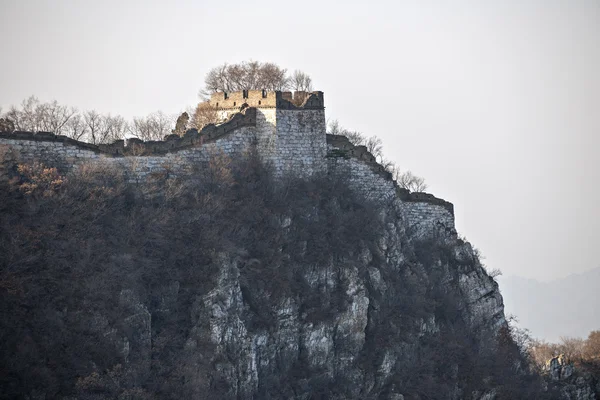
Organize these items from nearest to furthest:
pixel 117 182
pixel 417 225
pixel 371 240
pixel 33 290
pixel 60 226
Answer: pixel 33 290 → pixel 60 226 → pixel 117 182 → pixel 371 240 → pixel 417 225

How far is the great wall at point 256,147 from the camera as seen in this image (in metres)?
55.7

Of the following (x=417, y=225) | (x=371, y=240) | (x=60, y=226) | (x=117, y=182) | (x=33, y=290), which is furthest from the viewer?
(x=417, y=225)

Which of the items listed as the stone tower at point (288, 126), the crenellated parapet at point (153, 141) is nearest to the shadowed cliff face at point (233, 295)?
the stone tower at point (288, 126)

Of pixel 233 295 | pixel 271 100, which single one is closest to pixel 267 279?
pixel 233 295

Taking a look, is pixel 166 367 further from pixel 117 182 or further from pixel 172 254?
pixel 117 182

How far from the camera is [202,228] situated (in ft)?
184

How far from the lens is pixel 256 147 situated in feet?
197

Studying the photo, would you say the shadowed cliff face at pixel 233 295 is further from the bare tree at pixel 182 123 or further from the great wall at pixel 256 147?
the bare tree at pixel 182 123

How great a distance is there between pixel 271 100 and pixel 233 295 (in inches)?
446

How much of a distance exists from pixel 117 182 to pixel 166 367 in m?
10.1

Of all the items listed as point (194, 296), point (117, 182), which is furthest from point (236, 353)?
point (117, 182)

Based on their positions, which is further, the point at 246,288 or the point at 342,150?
the point at 342,150

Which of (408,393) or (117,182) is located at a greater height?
(117,182)

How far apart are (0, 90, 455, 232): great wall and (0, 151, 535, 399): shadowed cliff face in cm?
82
